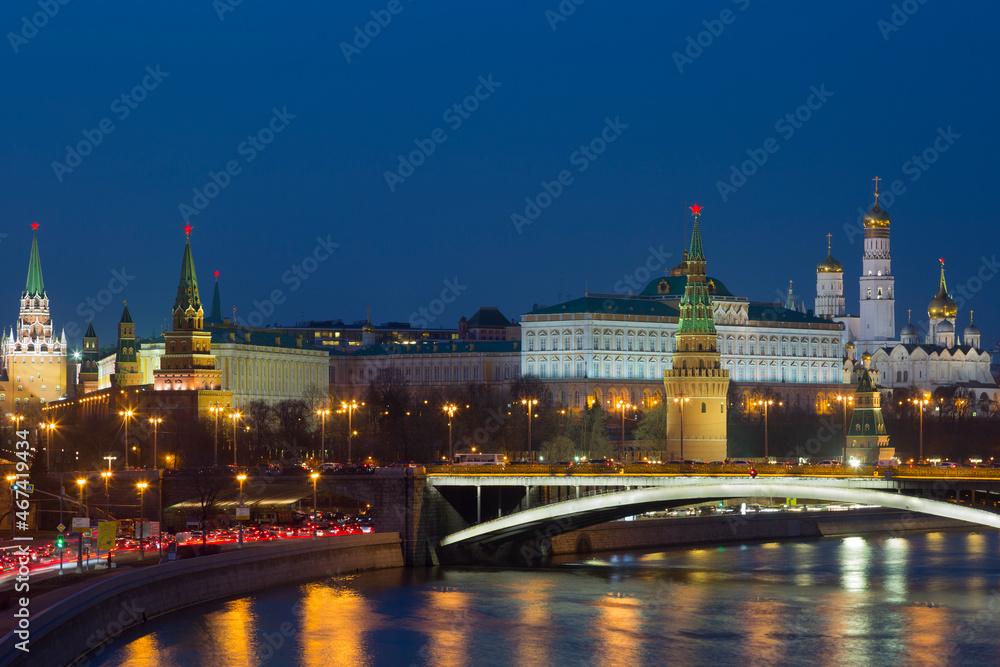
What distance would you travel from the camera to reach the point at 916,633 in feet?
199

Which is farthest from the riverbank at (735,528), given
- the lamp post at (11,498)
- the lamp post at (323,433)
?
the lamp post at (11,498)

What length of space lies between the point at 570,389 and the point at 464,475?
112 m

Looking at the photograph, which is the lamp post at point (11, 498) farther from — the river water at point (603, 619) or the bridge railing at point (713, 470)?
the bridge railing at point (713, 470)

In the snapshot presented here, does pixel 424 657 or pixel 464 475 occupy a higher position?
pixel 464 475

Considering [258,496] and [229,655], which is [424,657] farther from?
[258,496]

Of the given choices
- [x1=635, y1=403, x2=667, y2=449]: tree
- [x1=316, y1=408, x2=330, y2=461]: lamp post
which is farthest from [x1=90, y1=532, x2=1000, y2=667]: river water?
[x1=635, y1=403, x2=667, y2=449]: tree

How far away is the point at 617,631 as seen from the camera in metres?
61.6

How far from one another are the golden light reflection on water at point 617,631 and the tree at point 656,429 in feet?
219

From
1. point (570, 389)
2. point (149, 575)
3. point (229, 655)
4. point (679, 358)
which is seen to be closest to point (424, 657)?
point (229, 655)

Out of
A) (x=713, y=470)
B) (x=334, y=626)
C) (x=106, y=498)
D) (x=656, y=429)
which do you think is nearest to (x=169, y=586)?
(x=334, y=626)

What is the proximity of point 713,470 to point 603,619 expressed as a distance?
13039 mm

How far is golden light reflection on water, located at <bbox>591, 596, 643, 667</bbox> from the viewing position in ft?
187

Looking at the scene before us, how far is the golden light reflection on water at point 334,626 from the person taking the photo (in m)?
56.8

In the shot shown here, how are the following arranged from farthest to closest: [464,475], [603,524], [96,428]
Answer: [96,428] → [603,524] → [464,475]
